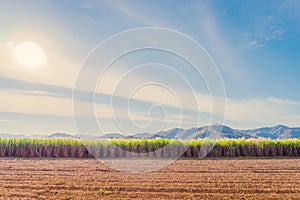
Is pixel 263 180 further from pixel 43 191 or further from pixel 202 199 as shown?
pixel 43 191

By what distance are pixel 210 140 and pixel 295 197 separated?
1301 cm

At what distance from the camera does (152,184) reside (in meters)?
9.63

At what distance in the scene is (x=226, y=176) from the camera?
11.2 metres

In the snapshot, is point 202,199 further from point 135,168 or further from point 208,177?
point 135,168

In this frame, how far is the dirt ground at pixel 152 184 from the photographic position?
8.35m

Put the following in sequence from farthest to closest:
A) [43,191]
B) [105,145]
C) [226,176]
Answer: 1. [105,145]
2. [226,176]
3. [43,191]

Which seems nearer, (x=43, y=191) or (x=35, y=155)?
(x=43, y=191)

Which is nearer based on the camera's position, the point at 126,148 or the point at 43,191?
the point at 43,191

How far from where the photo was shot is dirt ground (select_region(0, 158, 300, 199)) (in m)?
8.35

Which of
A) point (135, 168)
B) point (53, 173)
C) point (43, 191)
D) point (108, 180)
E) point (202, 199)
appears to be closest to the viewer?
point (202, 199)

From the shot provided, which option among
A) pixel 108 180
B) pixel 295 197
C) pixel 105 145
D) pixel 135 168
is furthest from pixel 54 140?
pixel 295 197

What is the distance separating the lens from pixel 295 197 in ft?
26.9

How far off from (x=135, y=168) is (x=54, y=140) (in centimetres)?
889

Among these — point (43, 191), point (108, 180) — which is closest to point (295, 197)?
point (108, 180)
